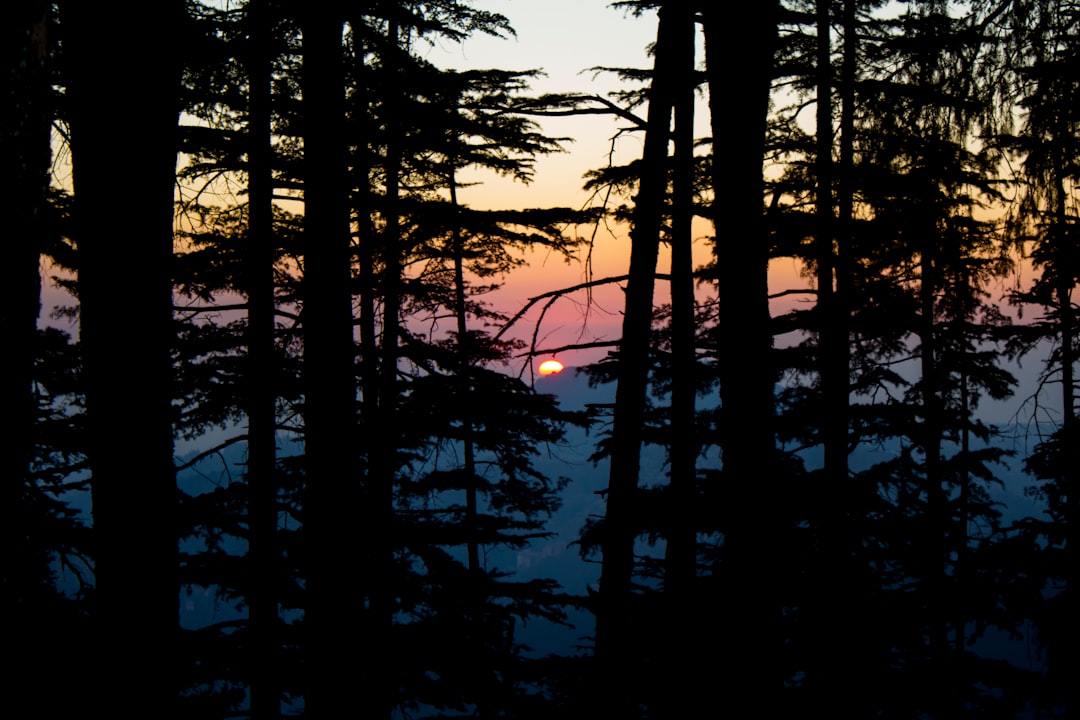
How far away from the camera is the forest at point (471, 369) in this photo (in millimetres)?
3035

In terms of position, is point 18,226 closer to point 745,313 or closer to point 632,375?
point 745,313

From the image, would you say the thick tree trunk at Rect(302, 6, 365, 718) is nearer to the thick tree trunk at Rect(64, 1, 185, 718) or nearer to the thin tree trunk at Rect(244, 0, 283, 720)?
the thick tree trunk at Rect(64, 1, 185, 718)

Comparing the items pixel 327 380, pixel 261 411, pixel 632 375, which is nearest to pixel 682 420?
pixel 632 375

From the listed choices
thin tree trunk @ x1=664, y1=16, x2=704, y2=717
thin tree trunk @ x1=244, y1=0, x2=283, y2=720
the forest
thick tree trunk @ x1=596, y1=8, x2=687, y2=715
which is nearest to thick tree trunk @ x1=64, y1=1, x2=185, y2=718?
the forest

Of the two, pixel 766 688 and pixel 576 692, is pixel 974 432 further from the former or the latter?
pixel 766 688

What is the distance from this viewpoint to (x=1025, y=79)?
16.2 ft

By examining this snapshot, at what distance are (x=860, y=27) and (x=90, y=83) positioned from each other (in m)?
10.9

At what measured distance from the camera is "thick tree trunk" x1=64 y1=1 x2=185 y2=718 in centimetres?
296

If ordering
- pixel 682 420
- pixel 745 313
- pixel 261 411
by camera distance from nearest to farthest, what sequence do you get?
1. pixel 745 313
2. pixel 682 420
3. pixel 261 411

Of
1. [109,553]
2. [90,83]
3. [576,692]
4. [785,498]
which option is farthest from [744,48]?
[576,692]

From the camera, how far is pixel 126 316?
302 cm

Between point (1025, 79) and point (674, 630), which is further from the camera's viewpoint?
point (674, 630)

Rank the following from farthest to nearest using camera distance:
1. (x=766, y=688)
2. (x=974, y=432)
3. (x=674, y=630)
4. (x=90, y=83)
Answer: (x=974, y=432) < (x=674, y=630) < (x=766, y=688) < (x=90, y=83)

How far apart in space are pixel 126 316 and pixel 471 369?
5.61 metres
